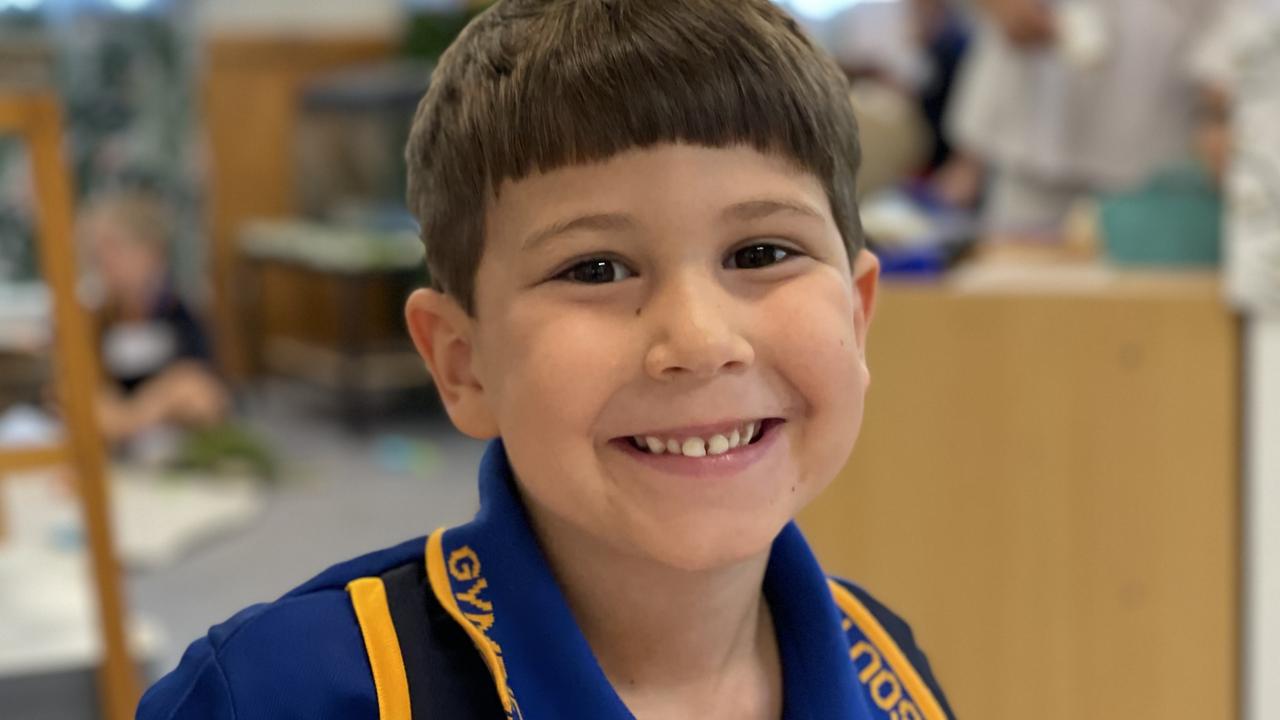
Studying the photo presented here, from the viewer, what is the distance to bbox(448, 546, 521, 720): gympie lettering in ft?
2.27

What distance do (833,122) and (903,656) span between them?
0.32m

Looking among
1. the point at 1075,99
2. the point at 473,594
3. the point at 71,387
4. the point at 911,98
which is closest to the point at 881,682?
the point at 473,594

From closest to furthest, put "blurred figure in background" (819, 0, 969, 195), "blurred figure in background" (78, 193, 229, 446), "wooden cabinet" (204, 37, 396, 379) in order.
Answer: "blurred figure in background" (819, 0, 969, 195)
"blurred figure in background" (78, 193, 229, 446)
"wooden cabinet" (204, 37, 396, 379)

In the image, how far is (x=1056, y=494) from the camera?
158 centimetres

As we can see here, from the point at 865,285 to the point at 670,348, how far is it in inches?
8.7

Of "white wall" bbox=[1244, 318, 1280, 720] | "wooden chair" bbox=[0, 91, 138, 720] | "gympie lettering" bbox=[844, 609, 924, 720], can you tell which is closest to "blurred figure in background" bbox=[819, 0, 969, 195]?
"white wall" bbox=[1244, 318, 1280, 720]

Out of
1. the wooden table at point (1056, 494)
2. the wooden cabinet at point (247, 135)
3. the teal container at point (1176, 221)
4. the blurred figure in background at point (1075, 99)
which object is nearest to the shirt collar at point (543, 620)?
the wooden table at point (1056, 494)

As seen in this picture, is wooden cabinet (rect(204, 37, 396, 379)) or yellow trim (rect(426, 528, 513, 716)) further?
wooden cabinet (rect(204, 37, 396, 379))

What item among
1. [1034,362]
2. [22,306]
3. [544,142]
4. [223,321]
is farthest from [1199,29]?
[223,321]

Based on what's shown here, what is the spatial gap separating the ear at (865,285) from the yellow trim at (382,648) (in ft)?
0.99

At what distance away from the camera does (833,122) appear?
0.75 meters

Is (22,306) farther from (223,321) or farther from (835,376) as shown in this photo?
(223,321)

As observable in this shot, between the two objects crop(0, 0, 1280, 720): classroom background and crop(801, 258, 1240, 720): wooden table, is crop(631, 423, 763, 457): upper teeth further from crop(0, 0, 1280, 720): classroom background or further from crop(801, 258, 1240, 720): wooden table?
crop(801, 258, 1240, 720): wooden table

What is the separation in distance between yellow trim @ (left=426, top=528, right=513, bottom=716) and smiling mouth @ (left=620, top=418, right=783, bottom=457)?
0.38 feet
